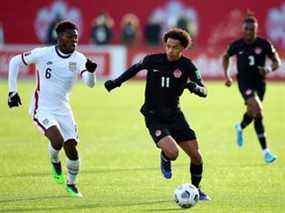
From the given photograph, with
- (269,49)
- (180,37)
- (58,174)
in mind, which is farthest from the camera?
(269,49)

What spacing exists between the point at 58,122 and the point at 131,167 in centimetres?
326

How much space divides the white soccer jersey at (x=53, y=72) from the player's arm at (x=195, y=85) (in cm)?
141

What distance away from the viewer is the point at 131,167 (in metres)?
15.2

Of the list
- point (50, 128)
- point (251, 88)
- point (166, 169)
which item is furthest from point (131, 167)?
point (50, 128)

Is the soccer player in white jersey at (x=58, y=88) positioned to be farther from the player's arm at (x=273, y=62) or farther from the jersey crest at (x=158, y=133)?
the player's arm at (x=273, y=62)

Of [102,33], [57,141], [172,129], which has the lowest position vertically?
[57,141]

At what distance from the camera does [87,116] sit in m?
24.2

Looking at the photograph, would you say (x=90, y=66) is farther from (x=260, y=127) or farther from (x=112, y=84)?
(x=260, y=127)

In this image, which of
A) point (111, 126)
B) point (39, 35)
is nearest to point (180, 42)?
point (111, 126)

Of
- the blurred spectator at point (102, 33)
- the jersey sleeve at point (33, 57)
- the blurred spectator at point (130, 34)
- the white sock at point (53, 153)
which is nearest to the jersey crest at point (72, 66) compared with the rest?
the jersey sleeve at point (33, 57)

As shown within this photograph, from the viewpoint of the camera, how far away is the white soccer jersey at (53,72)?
1221 centimetres

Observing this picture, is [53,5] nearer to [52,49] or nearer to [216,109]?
[216,109]

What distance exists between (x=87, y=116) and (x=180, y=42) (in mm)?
12742

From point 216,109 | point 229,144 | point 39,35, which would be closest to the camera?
point 229,144
